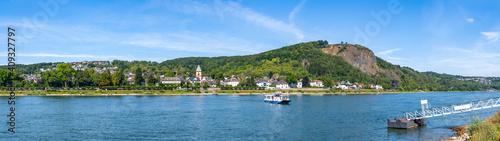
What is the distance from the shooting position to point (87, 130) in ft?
115

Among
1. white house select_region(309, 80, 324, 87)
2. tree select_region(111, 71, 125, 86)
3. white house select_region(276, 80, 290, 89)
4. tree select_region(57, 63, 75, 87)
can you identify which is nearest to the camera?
tree select_region(57, 63, 75, 87)

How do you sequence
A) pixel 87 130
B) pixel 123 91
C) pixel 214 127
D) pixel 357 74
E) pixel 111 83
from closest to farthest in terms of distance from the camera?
1. pixel 87 130
2. pixel 214 127
3. pixel 123 91
4. pixel 111 83
5. pixel 357 74

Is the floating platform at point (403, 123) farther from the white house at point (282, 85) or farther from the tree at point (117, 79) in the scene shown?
the white house at point (282, 85)

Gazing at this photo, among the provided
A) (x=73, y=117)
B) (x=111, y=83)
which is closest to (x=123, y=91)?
(x=111, y=83)

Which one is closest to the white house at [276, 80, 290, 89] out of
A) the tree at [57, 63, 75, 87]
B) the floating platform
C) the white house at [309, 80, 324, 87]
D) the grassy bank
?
the white house at [309, 80, 324, 87]

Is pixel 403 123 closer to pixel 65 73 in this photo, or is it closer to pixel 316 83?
pixel 65 73

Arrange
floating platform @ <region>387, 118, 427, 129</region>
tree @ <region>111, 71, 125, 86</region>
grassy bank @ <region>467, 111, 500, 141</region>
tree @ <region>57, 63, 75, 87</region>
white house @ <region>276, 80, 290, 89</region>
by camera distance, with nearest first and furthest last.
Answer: grassy bank @ <region>467, 111, 500, 141</region>
floating platform @ <region>387, 118, 427, 129</region>
tree @ <region>57, 63, 75, 87</region>
tree @ <region>111, 71, 125, 86</region>
white house @ <region>276, 80, 290, 89</region>

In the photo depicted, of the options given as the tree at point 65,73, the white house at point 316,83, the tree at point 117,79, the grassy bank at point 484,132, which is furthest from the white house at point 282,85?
the grassy bank at point 484,132

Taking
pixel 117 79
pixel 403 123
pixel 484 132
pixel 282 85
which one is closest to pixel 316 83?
pixel 282 85

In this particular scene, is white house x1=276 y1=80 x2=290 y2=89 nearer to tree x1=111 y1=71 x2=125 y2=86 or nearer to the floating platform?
tree x1=111 y1=71 x2=125 y2=86

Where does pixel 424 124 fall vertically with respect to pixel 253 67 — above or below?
below

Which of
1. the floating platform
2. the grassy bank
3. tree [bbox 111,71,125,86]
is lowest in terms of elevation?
the floating platform

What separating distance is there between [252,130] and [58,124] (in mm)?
21443

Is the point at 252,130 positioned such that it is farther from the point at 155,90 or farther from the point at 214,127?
the point at 155,90
